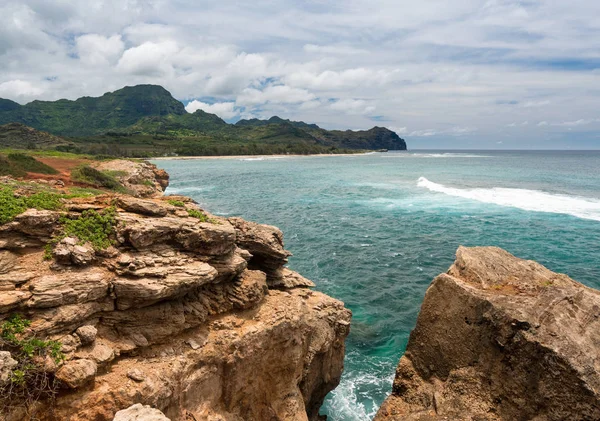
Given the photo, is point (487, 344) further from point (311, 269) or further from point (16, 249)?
point (311, 269)

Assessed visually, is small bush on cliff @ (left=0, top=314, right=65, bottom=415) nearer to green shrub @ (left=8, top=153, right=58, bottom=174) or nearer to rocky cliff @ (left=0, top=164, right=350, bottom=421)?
rocky cliff @ (left=0, top=164, right=350, bottom=421)

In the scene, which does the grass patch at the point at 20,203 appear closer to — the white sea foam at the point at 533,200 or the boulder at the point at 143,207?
the boulder at the point at 143,207

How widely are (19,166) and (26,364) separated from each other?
26947 millimetres

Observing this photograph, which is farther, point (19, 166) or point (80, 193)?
point (19, 166)

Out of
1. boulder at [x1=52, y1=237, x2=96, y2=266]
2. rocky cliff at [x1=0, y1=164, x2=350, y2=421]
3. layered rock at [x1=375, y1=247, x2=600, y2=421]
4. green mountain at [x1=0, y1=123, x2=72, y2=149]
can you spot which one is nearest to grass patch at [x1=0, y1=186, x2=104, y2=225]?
rocky cliff at [x1=0, y1=164, x2=350, y2=421]

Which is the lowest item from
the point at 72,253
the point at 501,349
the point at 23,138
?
the point at 501,349

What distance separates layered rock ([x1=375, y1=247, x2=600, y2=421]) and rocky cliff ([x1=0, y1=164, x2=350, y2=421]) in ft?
12.8

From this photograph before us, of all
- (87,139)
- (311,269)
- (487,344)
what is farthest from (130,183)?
(87,139)

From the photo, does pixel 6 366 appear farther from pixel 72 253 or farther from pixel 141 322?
pixel 72 253

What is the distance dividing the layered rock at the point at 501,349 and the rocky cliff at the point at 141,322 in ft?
12.8

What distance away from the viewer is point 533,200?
51062 mm

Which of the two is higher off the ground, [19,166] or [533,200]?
[19,166]

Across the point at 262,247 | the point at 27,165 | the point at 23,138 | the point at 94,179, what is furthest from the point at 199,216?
the point at 23,138

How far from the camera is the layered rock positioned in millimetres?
9055
